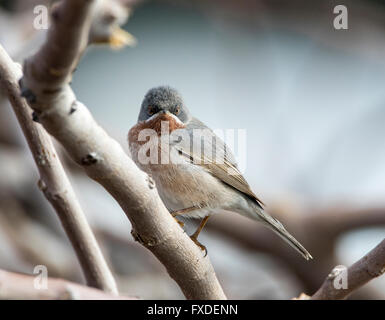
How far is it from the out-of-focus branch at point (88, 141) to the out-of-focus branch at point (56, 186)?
1.39ft

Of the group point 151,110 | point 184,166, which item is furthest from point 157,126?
point 184,166

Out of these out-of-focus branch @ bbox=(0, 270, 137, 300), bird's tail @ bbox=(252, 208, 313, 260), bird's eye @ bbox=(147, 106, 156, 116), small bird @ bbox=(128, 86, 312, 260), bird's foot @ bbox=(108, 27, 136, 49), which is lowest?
out-of-focus branch @ bbox=(0, 270, 137, 300)

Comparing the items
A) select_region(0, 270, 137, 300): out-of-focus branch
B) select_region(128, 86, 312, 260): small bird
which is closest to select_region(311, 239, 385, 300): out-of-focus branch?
select_region(0, 270, 137, 300): out-of-focus branch

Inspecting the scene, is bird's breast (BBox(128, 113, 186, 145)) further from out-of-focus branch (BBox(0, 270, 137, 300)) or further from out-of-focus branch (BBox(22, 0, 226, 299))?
out-of-focus branch (BBox(0, 270, 137, 300))

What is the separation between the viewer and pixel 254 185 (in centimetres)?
630

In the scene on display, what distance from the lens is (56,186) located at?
268 cm

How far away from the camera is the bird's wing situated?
4.21 meters

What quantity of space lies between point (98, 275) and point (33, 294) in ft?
3.46

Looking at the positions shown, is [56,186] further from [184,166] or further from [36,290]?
[184,166]

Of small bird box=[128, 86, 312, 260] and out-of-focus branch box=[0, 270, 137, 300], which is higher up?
small bird box=[128, 86, 312, 260]

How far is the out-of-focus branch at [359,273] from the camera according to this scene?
95.6 inches

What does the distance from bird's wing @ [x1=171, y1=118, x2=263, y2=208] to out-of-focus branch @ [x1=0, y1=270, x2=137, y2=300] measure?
7.42ft

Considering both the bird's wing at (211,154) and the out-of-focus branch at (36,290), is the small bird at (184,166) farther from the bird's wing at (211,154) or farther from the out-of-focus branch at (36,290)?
the out-of-focus branch at (36,290)

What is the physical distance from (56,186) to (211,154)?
6.27 feet
